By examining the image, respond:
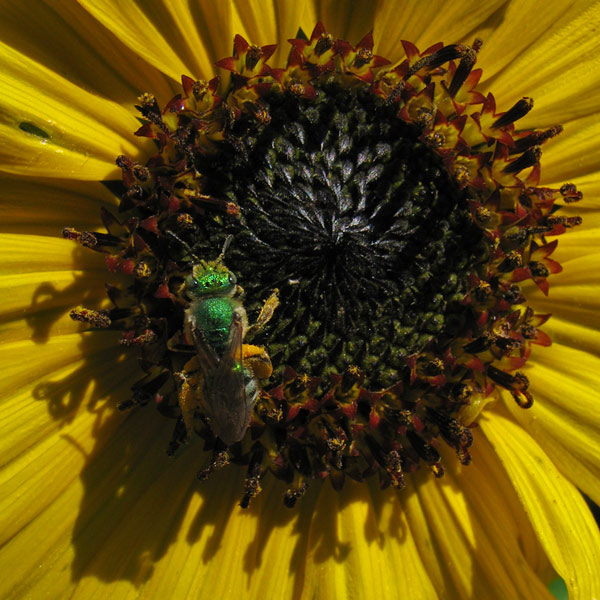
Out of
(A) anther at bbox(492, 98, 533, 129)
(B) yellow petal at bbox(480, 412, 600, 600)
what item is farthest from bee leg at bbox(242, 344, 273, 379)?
(A) anther at bbox(492, 98, 533, 129)

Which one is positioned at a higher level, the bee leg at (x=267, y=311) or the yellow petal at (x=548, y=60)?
the yellow petal at (x=548, y=60)

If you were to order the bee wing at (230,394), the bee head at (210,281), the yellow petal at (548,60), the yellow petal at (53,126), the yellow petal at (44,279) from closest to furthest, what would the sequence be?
the bee wing at (230,394) → the bee head at (210,281) → the yellow petal at (53,126) → the yellow petal at (44,279) → the yellow petal at (548,60)

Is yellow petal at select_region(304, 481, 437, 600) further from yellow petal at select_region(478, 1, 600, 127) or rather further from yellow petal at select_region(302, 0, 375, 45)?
yellow petal at select_region(302, 0, 375, 45)

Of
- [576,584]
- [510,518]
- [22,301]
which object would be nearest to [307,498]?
[510,518]

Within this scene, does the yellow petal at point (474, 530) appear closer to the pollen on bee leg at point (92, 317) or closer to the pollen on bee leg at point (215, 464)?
the pollen on bee leg at point (215, 464)

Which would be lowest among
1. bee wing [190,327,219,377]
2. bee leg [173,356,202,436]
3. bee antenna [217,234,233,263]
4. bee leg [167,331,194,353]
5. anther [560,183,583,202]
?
bee leg [173,356,202,436]

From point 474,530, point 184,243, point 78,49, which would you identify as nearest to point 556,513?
point 474,530

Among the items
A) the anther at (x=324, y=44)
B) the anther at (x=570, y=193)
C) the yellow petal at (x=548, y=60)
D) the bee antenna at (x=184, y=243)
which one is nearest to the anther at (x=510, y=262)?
the anther at (x=570, y=193)
